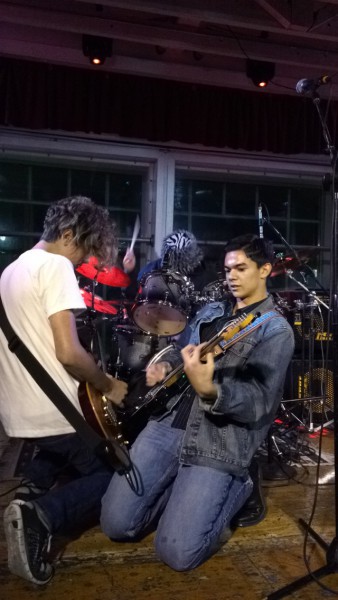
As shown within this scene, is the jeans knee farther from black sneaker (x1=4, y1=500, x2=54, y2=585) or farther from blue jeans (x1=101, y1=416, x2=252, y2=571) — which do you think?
black sneaker (x1=4, y1=500, x2=54, y2=585)

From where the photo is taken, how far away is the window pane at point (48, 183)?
5.84 m

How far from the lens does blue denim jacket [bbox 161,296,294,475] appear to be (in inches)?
95.2

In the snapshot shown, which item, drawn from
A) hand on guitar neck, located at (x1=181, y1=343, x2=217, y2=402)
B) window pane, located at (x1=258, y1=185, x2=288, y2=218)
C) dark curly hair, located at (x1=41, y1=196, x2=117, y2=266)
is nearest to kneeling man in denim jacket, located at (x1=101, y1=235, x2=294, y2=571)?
hand on guitar neck, located at (x1=181, y1=343, x2=217, y2=402)

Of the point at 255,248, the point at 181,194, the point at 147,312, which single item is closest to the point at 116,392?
the point at 255,248

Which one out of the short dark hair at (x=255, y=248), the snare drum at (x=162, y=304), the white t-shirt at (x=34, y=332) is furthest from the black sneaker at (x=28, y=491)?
the snare drum at (x=162, y=304)

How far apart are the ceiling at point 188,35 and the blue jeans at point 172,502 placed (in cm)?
361

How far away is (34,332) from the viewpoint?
2.38 metres

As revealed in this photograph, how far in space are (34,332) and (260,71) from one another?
433 centimetres

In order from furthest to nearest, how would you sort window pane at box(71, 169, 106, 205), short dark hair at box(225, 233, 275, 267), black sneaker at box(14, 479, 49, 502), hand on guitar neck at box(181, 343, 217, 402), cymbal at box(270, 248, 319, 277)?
1. window pane at box(71, 169, 106, 205)
2. cymbal at box(270, 248, 319, 277)
3. short dark hair at box(225, 233, 275, 267)
4. black sneaker at box(14, 479, 49, 502)
5. hand on guitar neck at box(181, 343, 217, 402)

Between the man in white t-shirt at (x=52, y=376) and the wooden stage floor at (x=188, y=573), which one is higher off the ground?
the man in white t-shirt at (x=52, y=376)

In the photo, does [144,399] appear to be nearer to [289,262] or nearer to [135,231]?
[289,262]

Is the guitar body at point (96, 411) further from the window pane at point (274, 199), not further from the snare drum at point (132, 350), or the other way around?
the window pane at point (274, 199)

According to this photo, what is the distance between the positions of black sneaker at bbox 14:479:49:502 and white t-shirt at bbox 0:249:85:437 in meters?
0.38

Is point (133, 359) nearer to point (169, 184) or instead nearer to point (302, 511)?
point (302, 511)
